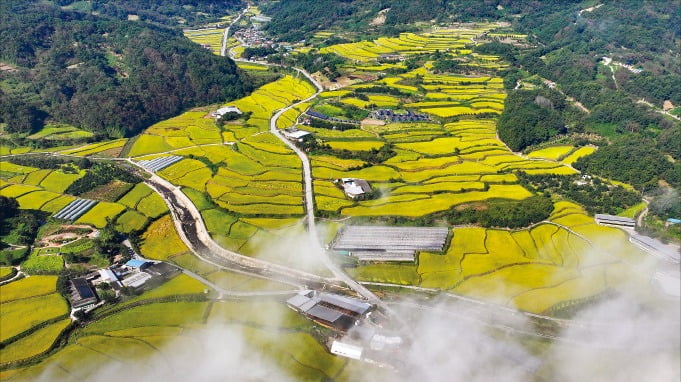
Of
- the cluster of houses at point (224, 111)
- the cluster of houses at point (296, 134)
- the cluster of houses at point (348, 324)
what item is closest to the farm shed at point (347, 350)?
the cluster of houses at point (348, 324)

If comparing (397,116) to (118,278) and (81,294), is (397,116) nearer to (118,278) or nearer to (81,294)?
(118,278)

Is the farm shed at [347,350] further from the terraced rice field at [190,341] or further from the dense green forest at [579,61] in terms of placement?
the dense green forest at [579,61]

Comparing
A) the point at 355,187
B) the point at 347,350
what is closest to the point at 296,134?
the point at 355,187

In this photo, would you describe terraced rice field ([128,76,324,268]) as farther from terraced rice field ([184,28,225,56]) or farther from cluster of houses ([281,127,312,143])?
terraced rice field ([184,28,225,56])

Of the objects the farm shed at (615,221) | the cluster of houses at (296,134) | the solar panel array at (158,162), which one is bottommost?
the solar panel array at (158,162)

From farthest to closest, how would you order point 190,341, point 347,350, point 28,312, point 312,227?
point 312,227
point 28,312
point 190,341
point 347,350
